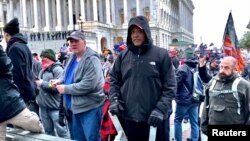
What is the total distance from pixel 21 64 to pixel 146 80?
84.3 inches

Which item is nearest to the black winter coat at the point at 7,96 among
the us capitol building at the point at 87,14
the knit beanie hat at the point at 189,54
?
the knit beanie hat at the point at 189,54

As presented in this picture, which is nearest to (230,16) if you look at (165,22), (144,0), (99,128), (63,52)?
(99,128)

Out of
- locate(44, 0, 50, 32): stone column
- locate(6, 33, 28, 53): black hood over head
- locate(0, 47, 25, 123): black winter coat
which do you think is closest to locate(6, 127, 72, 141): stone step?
locate(0, 47, 25, 123): black winter coat

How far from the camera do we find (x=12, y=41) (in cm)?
566

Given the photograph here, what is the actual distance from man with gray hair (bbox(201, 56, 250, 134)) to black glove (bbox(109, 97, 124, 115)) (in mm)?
1397

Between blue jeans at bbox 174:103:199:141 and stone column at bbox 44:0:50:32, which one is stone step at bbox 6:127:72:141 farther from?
stone column at bbox 44:0:50:32

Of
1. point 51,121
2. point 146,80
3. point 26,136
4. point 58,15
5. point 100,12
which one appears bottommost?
point 51,121

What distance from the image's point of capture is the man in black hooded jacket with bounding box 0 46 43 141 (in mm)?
3369

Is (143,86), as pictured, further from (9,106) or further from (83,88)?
(9,106)

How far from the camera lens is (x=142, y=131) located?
4352 mm

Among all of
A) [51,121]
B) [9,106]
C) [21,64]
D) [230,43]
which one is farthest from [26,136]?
[230,43]

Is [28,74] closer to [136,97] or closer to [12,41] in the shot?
[12,41]

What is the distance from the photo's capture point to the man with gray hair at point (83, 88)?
505 cm

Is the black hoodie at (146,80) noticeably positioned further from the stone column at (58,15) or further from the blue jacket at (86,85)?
the stone column at (58,15)
